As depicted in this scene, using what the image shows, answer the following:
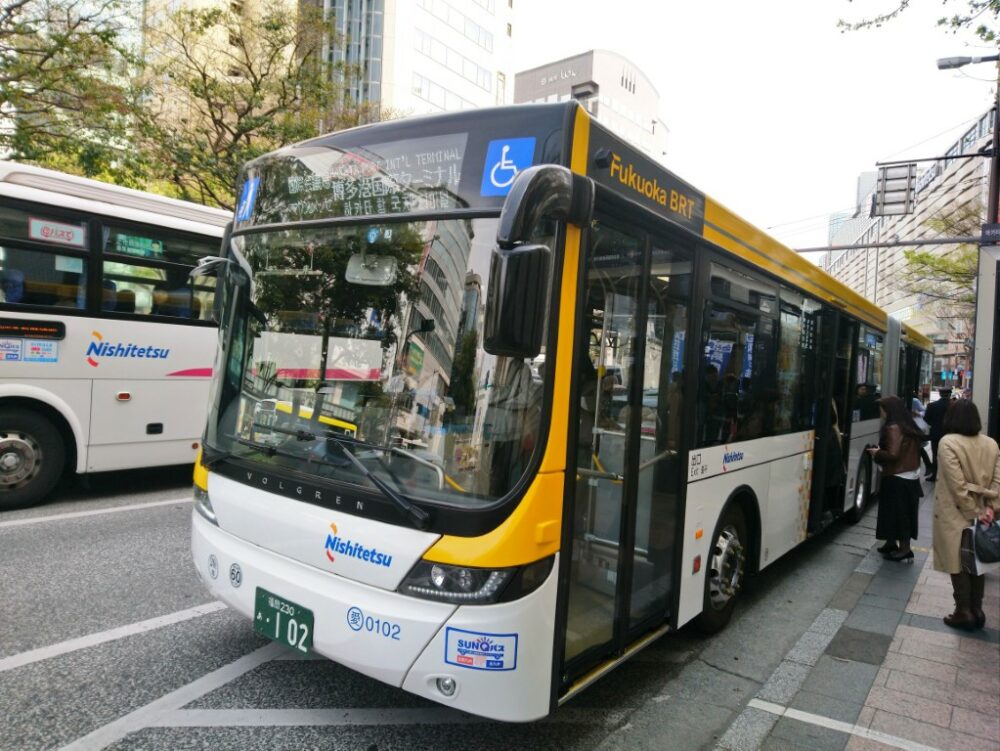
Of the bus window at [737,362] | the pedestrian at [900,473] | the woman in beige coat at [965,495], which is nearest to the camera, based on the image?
the bus window at [737,362]

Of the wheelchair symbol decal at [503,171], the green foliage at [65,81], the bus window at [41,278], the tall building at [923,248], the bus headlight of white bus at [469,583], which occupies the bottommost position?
the bus headlight of white bus at [469,583]

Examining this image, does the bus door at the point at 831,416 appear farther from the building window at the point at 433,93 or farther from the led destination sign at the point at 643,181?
the building window at the point at 433,93

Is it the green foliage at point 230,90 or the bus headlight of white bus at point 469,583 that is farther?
the green foliage at point 230,90

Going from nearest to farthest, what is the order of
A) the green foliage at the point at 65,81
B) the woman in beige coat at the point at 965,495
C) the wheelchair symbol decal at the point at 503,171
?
the wheelchair symbol decal at the point at 503,171 < the woman in beige coat at the point at 965,495 < the green foliage at the point at 65,81

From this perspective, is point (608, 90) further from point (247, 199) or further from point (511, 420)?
point (511, 420)

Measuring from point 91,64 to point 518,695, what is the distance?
1426cm

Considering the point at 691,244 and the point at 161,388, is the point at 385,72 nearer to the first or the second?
the point at 161,388

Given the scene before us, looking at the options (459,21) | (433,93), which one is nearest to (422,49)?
(433,93)

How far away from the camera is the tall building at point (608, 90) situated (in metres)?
80.1

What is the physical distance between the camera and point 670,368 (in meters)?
3.99

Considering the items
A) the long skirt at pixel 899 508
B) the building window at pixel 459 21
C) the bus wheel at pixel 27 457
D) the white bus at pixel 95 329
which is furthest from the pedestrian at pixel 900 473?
the building window at pixel 459 21

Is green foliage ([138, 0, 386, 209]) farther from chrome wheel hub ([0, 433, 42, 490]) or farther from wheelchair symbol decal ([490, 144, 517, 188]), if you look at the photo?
wheelchair symbol decal ([490, 144, 517, 188])

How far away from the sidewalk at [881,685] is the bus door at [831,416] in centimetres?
122

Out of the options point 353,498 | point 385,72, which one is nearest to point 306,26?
point 353,498
